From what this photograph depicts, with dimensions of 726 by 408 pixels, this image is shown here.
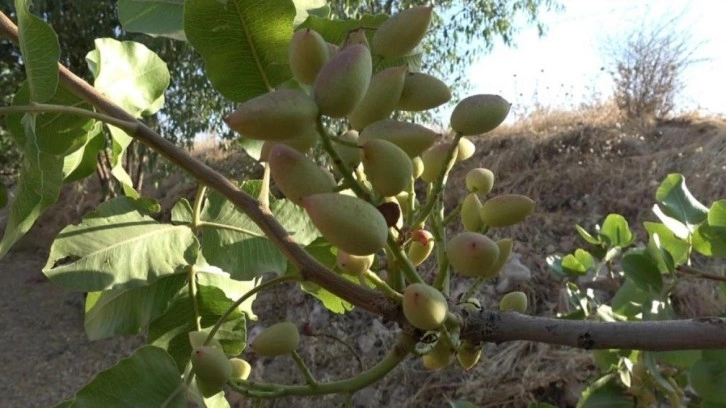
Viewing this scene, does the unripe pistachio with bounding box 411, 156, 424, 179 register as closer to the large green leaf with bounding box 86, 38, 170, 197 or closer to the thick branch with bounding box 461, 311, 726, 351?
the thick branch with bounding box 461, 311, 726, 351

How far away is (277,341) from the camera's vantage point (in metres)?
0.47

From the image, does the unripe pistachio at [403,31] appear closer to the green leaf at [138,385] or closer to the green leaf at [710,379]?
the green leaf at [138,385]

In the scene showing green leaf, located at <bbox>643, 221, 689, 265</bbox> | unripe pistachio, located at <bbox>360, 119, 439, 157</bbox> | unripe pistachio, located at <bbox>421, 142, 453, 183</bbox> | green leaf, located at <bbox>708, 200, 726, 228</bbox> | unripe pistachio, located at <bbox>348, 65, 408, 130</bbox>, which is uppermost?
unripe pistachio, located at <bbox>348, 65, 408, 130</bbox>

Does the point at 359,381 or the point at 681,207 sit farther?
the point at 681,207

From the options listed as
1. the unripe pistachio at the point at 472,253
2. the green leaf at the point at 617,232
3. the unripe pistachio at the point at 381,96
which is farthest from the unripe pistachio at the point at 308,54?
the green leaf at the point at 617,232

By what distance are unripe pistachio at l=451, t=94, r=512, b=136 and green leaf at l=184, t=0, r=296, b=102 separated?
149 millimetres

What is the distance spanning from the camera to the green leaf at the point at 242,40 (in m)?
0.49

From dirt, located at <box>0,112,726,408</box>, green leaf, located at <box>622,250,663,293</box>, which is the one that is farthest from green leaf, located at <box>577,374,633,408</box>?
dirt, located at <box>0,112,726,408</box>

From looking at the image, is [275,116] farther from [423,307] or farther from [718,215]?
[718,215]

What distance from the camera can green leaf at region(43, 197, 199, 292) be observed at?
1.82 ft

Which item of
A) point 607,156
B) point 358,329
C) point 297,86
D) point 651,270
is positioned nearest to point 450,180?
point 607,156

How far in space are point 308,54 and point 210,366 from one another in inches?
8.0

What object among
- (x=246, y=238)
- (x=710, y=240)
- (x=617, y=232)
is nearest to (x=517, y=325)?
(x=246, y=238)

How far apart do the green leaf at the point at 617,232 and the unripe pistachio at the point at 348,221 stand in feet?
2.78
